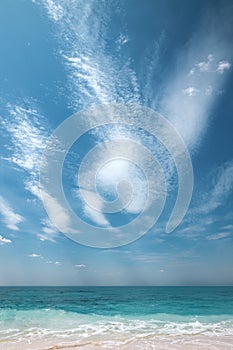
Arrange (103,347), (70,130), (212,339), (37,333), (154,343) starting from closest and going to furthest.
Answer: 1. (70,130)
2. (103,347)
3. (154,343)
4. (212,339)
5. (37,333)

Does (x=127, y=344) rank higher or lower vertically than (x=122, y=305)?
lower

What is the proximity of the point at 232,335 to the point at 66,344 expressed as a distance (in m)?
9.98

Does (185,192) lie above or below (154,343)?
above

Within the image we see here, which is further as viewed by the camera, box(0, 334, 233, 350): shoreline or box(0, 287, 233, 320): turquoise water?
box(0, 287, 233, 320): turquoise water

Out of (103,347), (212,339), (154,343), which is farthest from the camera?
(212,339)

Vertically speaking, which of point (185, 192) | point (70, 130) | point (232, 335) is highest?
point (70, 130)

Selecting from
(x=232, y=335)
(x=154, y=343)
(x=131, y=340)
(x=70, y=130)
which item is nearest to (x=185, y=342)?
(x=154, y=343)

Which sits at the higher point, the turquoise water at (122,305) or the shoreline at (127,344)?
the turquoise water at (122,305)

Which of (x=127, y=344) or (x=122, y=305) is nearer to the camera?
(x=127, y=344)

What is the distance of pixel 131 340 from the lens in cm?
1277

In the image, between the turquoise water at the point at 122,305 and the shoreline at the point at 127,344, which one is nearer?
the shoreline at the point at 127,344

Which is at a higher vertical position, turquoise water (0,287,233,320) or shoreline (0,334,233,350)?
turquoise water (0,287,233,320)

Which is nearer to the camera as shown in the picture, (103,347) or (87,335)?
(103,347)

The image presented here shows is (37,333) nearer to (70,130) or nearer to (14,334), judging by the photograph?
(14,334)
